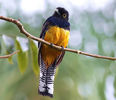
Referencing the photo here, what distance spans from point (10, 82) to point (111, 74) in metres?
1.63

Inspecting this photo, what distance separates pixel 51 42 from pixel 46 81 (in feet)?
1.49

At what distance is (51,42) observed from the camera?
3590mm

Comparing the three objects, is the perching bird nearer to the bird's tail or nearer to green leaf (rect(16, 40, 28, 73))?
the bird's tail

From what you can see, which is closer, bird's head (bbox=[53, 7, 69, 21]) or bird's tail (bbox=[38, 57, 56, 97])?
bird's tail (bbox=[38, 57, 56, 97])

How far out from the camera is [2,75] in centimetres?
482

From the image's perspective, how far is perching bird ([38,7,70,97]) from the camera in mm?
3504

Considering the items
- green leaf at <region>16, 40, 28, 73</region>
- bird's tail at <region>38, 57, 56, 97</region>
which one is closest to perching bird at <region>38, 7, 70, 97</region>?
bird's tail at <region>38, 57, 56, 97</region>

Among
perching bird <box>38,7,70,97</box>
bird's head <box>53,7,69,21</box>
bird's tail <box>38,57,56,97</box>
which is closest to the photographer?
bird's tail <box>38,57,56,97</box>

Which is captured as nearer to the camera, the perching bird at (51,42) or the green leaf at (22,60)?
the green leaf at (22,60)

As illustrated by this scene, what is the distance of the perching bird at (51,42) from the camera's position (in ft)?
11.5

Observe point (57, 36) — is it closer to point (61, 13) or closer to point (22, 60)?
point (61, 13)

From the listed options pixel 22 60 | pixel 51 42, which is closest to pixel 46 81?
pixel 51 42

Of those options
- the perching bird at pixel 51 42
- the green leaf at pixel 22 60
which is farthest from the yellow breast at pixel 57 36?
the green leaf at pixel 22 60

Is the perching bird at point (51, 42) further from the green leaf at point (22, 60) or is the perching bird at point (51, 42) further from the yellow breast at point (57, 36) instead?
the green leaf at point (22, 60)
